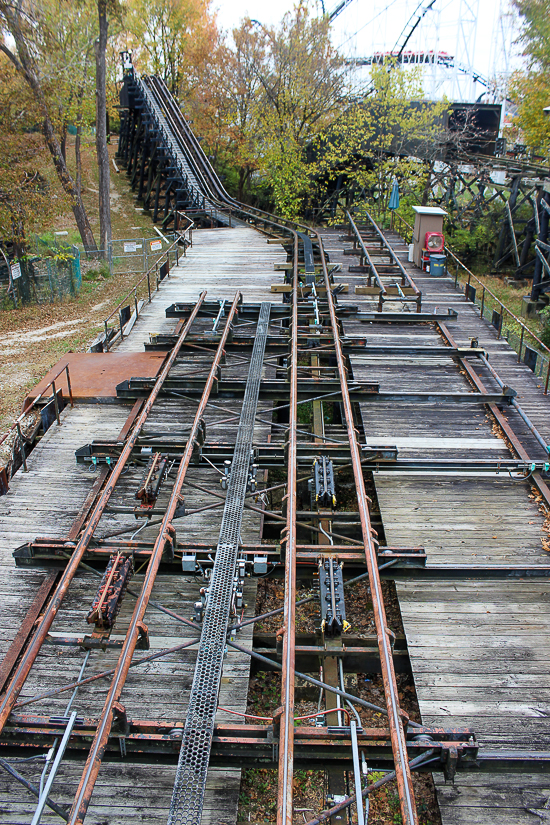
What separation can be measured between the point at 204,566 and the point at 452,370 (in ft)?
26.5

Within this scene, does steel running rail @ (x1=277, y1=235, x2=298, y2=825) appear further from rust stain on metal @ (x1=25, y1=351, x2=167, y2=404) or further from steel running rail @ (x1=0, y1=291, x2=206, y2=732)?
rust stain on metal @ (x1=25, y1=351, x2=167, y2=404)

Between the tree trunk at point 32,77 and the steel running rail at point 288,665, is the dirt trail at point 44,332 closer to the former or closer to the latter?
the tree trunk at point 32,77

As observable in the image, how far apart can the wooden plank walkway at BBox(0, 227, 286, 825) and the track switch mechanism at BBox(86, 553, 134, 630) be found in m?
0.78

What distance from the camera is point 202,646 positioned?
5.58 m

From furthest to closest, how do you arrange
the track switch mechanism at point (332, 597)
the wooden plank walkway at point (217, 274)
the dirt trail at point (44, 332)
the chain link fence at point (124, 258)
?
1. the chain link fence at point (124, 258)
2. the wooden plank walkway at point (217, 274)
3. the dirt trail at point (44, 332)
4. the track switch mechanism at point (332, 597)

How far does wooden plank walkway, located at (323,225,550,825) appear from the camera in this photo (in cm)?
556

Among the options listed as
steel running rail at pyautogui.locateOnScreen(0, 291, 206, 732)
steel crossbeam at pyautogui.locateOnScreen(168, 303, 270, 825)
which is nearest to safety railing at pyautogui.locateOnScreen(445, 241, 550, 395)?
steel crossbeam at pyautogui.locateOnScreen(168, 303, 270, 825)

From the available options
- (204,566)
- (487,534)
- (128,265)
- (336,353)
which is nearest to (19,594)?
A: (204,566)

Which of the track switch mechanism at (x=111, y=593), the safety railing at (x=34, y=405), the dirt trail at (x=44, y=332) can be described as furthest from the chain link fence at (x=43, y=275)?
the track switch mechanism at (x=111, y=593)

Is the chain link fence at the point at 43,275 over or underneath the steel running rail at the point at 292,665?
over

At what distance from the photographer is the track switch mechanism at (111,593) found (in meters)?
5.89

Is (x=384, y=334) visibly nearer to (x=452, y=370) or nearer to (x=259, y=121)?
(x=452, y=370)

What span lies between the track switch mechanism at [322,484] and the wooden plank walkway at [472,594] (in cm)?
103

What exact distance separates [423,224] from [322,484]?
1624 cm
